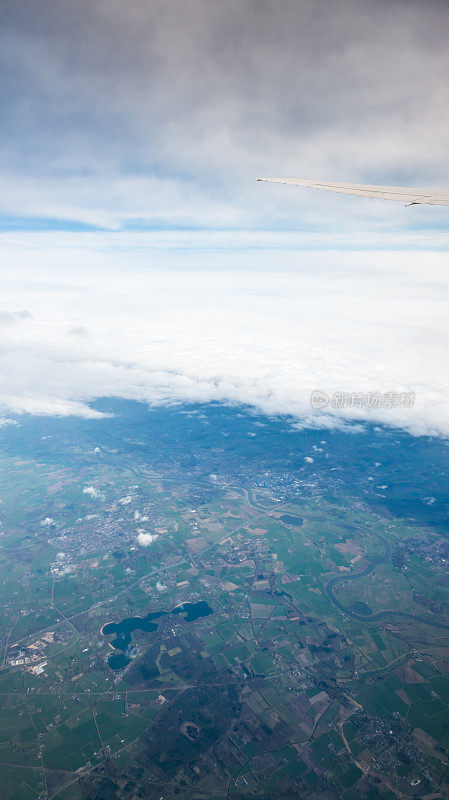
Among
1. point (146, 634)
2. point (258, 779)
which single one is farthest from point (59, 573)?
point (258, 779)

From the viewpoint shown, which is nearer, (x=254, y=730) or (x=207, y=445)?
(x=254, y=730)

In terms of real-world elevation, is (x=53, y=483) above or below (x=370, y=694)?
below

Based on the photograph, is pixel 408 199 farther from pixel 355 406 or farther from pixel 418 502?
pixel 355 406

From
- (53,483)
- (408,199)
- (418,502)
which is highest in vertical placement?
(408,199)

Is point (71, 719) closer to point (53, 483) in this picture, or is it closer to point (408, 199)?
point (408, 199)

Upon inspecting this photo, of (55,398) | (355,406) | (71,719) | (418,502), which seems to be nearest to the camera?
(71,719)

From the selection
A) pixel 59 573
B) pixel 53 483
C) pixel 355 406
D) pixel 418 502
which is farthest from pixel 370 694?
pixel 355 406

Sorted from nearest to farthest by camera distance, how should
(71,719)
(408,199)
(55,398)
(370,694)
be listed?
(408,199), (71,719), (370,694), (55,398)

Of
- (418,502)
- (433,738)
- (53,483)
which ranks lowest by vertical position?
(53,483)

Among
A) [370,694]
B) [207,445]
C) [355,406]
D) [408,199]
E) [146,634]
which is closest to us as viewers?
[408,199]
